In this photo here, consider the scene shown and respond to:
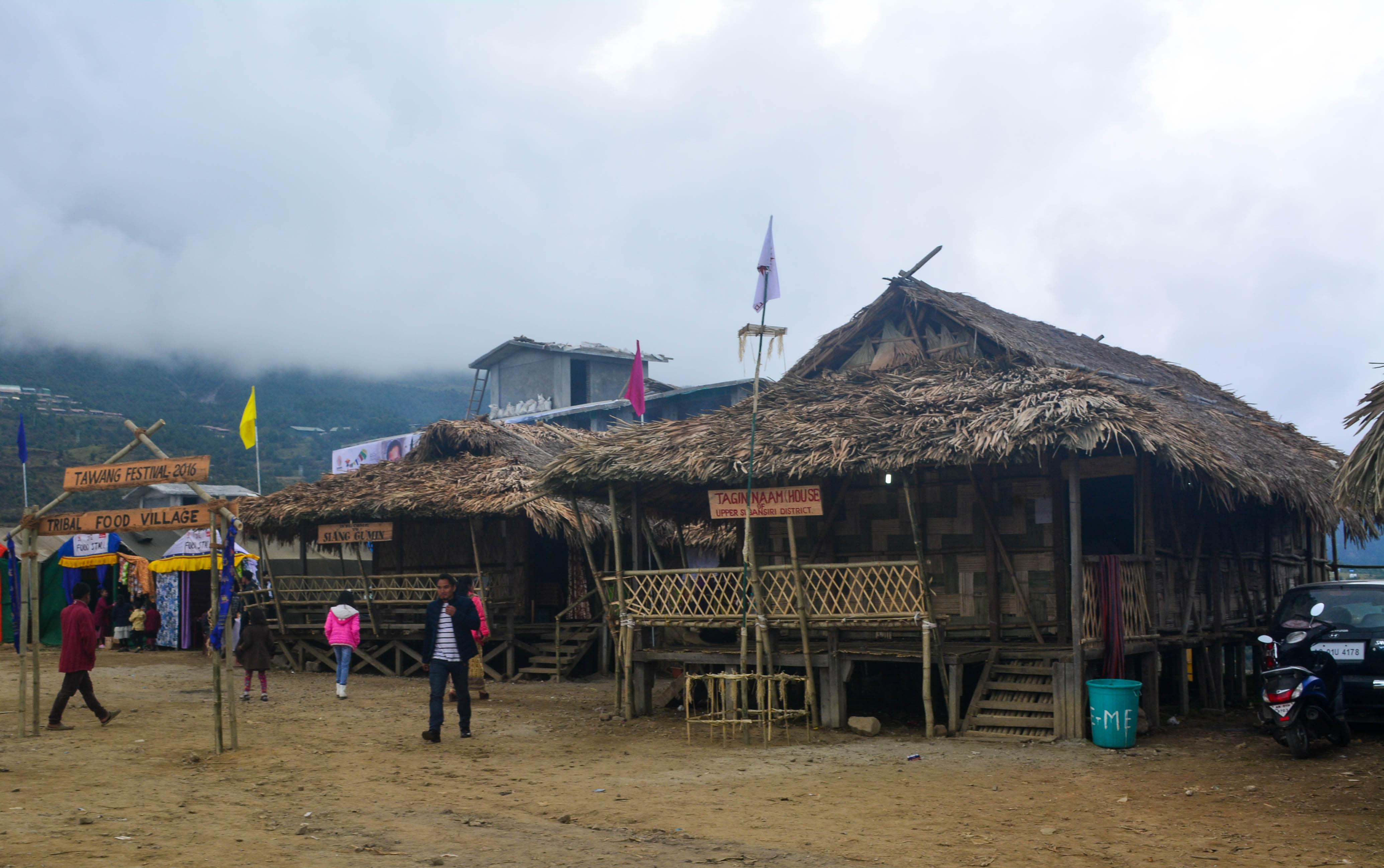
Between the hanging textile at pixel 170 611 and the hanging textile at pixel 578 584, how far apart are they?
10125 millimetres

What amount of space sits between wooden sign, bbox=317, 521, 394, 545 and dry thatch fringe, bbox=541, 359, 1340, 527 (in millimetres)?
5934

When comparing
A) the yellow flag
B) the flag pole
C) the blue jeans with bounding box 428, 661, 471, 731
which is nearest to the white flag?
the flag pole

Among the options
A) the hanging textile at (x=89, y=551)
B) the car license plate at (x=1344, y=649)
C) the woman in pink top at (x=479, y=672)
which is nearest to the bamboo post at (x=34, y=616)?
the woman in pink top at (x=479, y=672)

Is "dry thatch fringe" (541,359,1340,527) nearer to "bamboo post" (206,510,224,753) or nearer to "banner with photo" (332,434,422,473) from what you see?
"bamboo post" (206,510,224,753)

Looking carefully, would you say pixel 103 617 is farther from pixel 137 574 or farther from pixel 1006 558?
pixel 1006 558

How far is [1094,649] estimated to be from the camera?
36.8ft

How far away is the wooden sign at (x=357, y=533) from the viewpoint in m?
18.8

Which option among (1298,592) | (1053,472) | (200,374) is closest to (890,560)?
(1053,472)

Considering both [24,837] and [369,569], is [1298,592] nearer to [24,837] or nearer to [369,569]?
[24,837]

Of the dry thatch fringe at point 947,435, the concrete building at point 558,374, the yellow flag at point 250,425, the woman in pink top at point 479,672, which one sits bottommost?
the woman in pink top at point 479,672

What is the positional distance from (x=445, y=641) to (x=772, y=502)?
361cm

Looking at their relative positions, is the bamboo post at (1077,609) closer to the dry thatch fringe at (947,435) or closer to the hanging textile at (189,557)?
the dry thatch fringe at (947,435)

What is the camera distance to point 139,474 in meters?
9.86

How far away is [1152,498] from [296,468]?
51919mm
